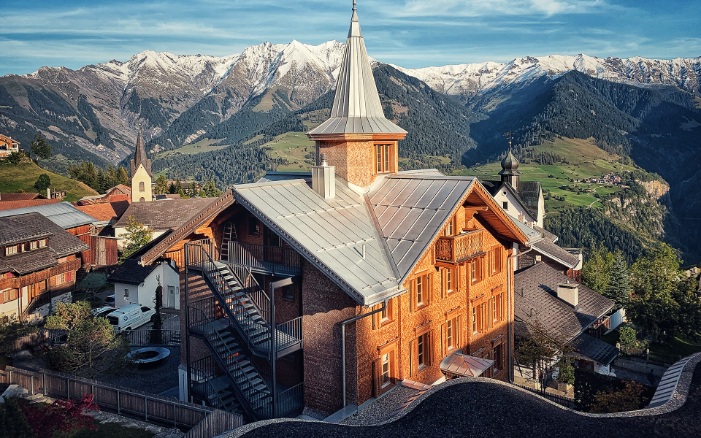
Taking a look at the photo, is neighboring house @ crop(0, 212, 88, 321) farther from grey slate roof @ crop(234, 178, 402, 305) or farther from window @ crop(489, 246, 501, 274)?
window @ crop(489, 246, 501, 274)

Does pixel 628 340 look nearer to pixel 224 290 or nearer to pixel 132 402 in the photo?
pixel 224 290

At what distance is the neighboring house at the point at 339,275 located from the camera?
20.7m

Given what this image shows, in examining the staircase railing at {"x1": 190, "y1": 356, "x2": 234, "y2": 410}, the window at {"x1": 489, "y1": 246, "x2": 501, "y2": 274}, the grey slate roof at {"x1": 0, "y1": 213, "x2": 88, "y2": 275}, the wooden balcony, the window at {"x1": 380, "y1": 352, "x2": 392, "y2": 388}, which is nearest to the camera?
the window at {"x1": 380, "y1": 352, "x2": 392, "y2": 388}

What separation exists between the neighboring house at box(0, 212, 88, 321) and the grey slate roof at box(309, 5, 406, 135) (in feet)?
98.6

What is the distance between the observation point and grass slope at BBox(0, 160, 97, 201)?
112 m

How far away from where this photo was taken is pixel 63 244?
170ft

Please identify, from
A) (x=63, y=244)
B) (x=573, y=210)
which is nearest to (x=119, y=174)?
(x=63, y=244)

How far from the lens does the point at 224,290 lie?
2256 cm

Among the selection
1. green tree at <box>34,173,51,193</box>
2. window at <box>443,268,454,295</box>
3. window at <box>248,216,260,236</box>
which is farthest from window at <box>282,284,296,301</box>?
green tree at <box>34,173,51,193</box>

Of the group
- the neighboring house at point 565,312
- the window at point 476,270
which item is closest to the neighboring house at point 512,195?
the neighboring house at point 565,312

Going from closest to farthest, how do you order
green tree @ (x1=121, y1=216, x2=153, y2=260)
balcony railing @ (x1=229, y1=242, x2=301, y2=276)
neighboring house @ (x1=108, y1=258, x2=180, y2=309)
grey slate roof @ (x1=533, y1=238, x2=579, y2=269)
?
1. balcony railing @ (x1=229, y1=242, x2=301, y2=276)
2. neighboring house @ (x1=108, y1=258, x2=180, y2=309)
3. grey slate roof @ (x1=533, y1=238, x2=579, y2=269)
4. green tree @ (x1=121, y1=216, x2=153, y2=260)

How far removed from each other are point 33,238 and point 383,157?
3358 centimetres

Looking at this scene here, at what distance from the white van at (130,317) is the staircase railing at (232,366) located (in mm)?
19730

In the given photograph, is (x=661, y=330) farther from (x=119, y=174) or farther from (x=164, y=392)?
(x=119, y=174)
